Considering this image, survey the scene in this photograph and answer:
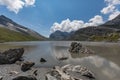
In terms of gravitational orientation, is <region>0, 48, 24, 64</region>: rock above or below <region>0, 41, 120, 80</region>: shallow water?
above

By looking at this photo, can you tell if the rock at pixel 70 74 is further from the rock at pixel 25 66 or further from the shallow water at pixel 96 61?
the rock at pixel 25 66

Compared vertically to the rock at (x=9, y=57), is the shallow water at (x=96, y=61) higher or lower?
lower

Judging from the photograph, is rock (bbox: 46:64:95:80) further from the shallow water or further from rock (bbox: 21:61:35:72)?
rock (bbox: 21:61:35:72)

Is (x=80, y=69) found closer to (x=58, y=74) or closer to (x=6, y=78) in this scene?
(x=58, y=74)

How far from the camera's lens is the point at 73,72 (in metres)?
43.5

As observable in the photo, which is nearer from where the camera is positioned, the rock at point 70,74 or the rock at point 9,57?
the rock at point 70,74

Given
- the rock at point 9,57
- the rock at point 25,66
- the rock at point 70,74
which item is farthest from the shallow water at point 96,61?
the rock at point 9,57

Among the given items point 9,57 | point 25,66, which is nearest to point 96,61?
point 25,66

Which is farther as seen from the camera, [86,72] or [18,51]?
[18,51]

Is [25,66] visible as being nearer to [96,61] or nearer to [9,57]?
[9,57]

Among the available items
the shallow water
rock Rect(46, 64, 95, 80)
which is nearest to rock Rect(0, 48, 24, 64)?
the shallow water

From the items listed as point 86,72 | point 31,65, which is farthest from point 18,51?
point 86,72

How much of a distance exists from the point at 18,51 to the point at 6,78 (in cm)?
2741

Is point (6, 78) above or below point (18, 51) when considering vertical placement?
below
